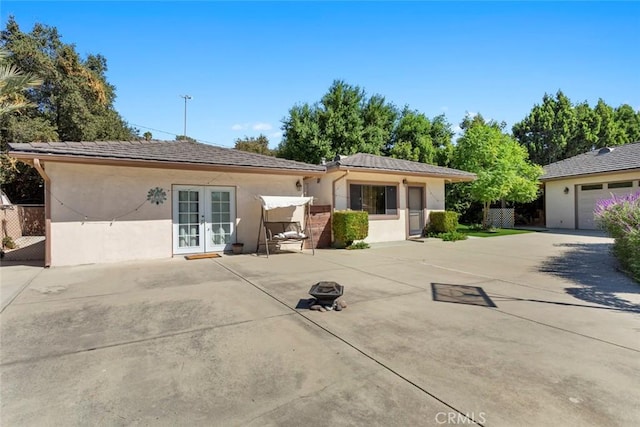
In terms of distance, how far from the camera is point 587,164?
18391mm

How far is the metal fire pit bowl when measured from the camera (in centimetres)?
458

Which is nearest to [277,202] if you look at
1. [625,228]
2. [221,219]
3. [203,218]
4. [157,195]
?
[221,219]

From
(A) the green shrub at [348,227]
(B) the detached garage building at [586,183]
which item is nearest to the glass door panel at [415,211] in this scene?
(A) the green shrub at [348,227]

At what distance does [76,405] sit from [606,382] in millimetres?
4062

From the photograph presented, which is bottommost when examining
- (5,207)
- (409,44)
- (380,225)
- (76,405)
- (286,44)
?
(76,405)

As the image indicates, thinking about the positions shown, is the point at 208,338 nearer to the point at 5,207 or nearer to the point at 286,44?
the point at 286,44

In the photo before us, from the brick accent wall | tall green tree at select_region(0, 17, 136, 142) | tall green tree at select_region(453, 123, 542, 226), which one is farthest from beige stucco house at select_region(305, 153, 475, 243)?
tall green tree at select_region(0, 17, 136, 142)

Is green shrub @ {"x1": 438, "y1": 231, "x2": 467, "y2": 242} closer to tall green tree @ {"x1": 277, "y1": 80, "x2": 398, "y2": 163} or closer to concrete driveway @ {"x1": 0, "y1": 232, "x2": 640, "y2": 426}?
concrete driveway @ {"x1": 0, "y1": 232, "x2": 640, "y2": 426}

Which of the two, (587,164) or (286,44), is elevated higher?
(286,44)

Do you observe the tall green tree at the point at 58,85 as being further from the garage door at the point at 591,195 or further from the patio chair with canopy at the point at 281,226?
the garage door at the point at 591,195

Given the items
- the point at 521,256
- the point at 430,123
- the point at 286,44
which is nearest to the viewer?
the point at 521,256

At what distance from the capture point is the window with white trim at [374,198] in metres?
12.7

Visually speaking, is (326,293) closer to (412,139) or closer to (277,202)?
(277,202)

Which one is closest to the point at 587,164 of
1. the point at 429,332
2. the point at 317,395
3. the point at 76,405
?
the point at 429,332
